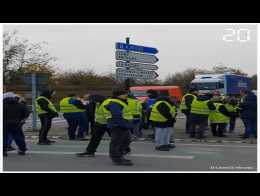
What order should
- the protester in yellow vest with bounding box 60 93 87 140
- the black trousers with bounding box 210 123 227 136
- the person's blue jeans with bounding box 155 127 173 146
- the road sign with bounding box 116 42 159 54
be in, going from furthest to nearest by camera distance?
1. the road sign with bounding box 116 42 159 54
2. the black trousers with bounding box 210 123 227 136
3. the protester in yellow vest with bounding box 60 93 87 140
4. the person's blue jeans with bounding box 155 127 173 146

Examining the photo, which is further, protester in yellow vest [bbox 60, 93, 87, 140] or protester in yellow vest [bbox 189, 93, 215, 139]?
protester in yellow vest [bbox 189, 93, 215, 139]

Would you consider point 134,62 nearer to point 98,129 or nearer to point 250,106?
point 250,106

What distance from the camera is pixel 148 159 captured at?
10.6 m

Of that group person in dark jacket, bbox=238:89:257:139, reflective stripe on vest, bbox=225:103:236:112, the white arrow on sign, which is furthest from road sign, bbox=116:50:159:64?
person in dark jacket, bbox=238:89:257:139

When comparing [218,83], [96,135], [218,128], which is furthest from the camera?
[218,83]

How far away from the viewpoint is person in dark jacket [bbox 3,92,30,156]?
11.0m

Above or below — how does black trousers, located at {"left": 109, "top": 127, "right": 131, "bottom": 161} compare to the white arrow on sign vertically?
below

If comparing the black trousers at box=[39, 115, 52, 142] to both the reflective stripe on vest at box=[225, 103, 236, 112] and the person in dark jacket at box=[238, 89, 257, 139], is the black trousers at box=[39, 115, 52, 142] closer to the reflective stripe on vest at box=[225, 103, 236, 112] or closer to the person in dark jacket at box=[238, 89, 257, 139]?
the person in dark jacket at box=[238, 89, 257, 139]

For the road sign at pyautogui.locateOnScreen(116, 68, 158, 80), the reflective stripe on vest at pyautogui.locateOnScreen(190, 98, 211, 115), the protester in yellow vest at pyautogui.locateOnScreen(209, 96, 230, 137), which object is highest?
the road sign at pyautogui.locateOnScreen(116, 68, 158, 80)

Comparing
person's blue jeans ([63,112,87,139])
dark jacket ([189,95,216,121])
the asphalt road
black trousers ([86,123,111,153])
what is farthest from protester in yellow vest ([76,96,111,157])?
dark jacket ([189,95,216,121])

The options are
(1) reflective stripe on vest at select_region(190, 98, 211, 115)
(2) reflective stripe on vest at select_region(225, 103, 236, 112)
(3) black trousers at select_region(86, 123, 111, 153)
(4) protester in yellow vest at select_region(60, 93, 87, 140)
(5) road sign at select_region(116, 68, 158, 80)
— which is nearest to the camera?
(3) black trousers at select_region(86, 123, 111, 153)

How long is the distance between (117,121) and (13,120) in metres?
2.97

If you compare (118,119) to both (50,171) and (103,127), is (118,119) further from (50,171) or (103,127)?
(50,171)

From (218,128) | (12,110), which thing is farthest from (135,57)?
(12,110)
